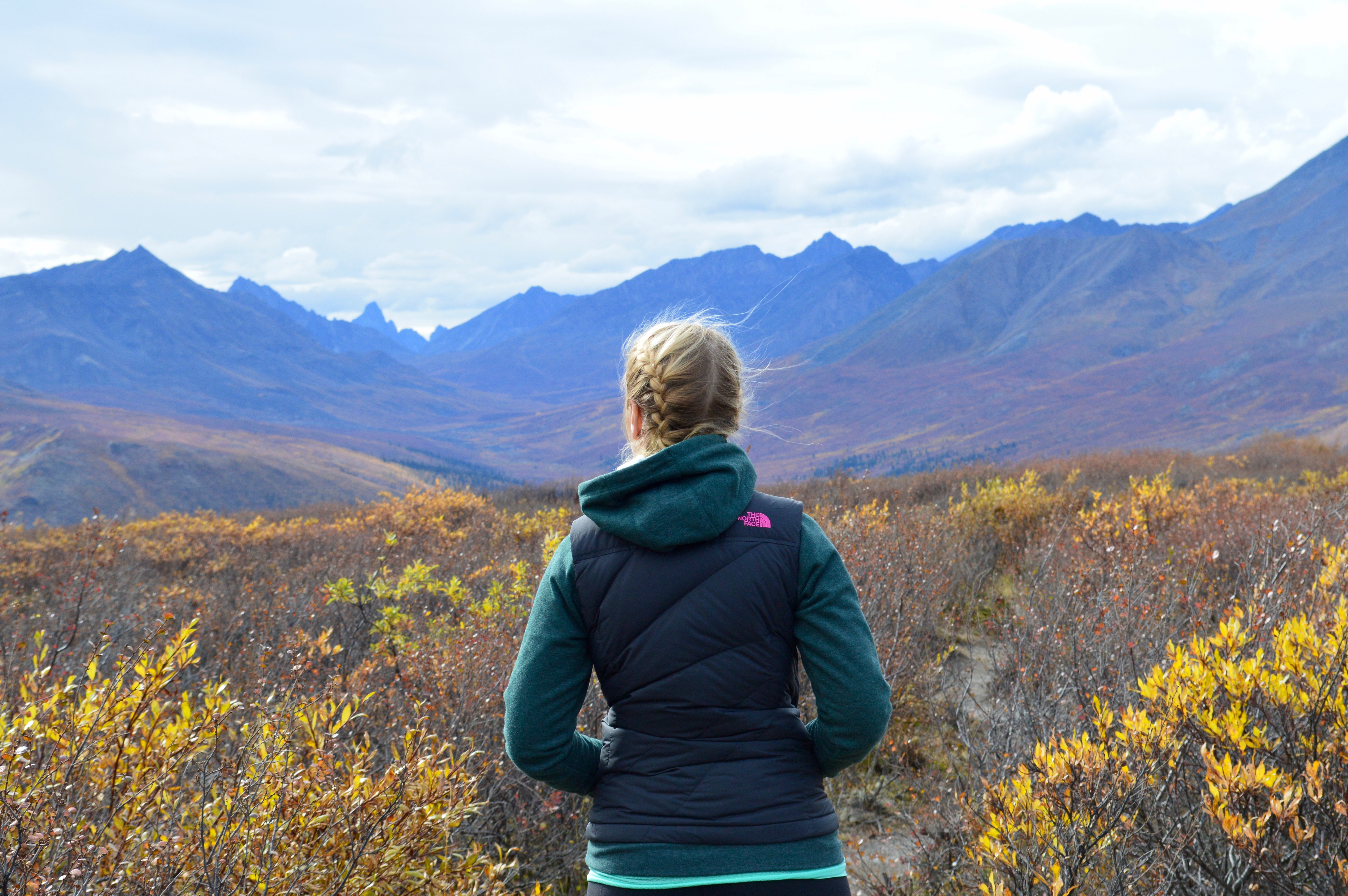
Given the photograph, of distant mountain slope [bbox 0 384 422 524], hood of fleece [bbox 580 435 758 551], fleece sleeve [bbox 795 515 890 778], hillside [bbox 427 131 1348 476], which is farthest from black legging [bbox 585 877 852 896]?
hillside [bbox 427 131 1348 476]

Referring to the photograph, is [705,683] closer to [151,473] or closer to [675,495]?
[675,495]

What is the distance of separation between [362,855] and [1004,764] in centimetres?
206

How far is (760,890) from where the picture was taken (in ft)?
4.26

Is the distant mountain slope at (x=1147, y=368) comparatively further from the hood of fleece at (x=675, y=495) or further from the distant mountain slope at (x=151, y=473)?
the hood of fleece at (x=675, y=495)

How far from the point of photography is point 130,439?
361 feet

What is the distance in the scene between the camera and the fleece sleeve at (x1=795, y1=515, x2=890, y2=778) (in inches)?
55.3

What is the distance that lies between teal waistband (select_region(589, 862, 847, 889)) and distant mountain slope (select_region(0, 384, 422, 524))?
83.2 metres

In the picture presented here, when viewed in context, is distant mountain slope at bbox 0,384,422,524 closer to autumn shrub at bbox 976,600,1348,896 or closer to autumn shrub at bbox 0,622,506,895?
autumn shrub at bbox 0,622,506,895

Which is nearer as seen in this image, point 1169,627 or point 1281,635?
point 1281,635

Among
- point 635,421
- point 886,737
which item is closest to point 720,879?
point 635,421

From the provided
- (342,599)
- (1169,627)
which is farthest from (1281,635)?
(342,599)

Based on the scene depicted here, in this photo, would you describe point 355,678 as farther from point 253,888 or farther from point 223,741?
point 253,888

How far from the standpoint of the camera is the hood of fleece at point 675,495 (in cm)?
134

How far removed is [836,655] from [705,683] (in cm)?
25
